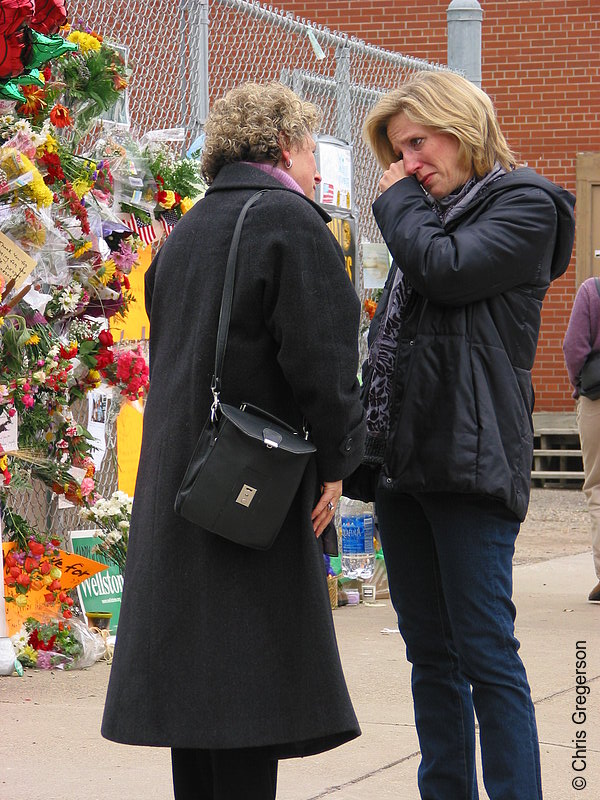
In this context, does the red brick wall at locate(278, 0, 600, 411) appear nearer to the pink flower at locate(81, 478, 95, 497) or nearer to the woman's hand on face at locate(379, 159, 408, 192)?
the pink flower at locate(81, 478, 95, 497)

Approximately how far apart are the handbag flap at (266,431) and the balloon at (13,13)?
2054 millimetres

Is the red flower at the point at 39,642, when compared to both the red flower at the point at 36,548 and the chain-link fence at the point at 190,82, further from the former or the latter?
the chain-link fence at the point at 190,82

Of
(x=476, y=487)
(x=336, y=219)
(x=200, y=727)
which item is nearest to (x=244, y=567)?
(x=200, y=727)

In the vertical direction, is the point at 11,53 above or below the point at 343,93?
below

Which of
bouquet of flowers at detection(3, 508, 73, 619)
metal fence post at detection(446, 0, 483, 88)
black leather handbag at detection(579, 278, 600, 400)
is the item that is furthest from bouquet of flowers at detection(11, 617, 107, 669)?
metal fence post at detection(446, 0, 483, 88)

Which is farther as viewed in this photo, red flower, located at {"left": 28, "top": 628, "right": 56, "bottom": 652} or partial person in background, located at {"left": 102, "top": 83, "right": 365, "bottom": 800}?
red flower, located at {"left": 28, "top": 628, "right": 56, "bottom": 652}

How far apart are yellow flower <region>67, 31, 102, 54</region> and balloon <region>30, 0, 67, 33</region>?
0.75 meters

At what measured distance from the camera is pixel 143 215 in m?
5.68

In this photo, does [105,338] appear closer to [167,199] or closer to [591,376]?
[167,199]

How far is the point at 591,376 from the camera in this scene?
275 inches

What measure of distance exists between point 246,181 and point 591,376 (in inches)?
175

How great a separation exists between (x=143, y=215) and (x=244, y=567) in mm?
3164

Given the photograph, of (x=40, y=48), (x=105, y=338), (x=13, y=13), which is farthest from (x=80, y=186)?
(x=13, y=13)

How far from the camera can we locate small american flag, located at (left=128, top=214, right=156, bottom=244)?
18.6 ft
